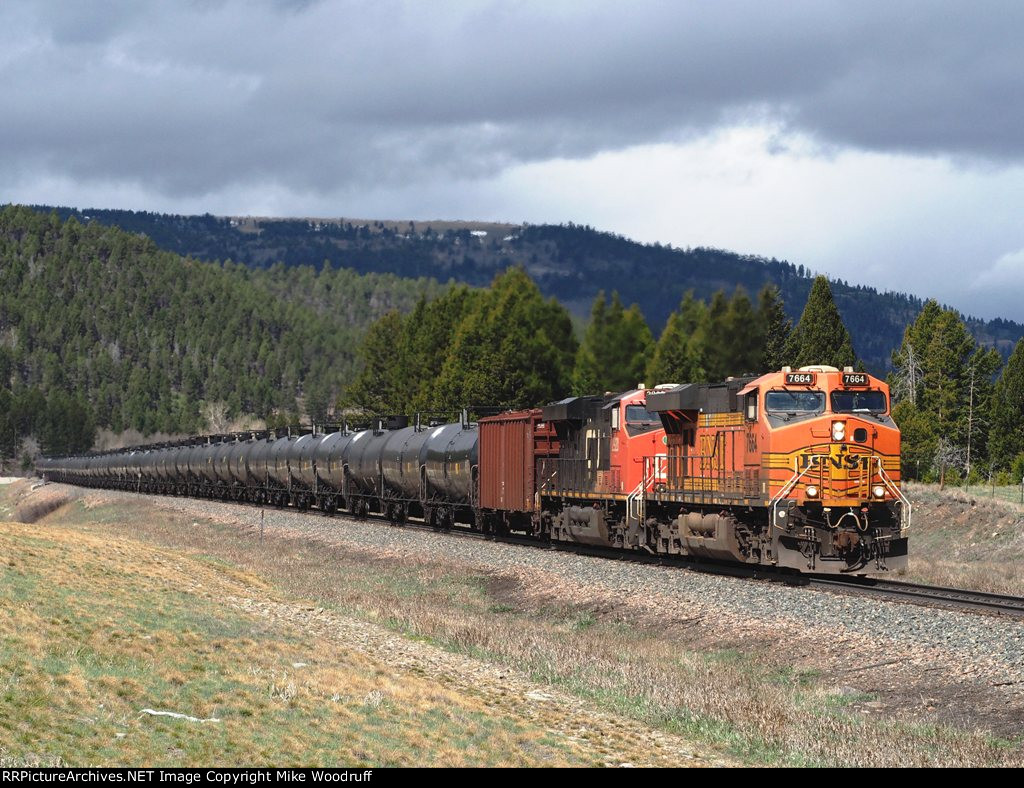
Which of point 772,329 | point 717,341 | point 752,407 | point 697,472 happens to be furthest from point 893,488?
point 772,329

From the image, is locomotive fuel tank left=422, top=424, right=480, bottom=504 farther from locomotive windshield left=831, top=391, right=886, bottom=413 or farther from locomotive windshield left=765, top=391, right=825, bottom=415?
locomotive windshield left=831, top=391, right=886, bottom=413

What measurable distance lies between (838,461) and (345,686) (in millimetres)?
14193

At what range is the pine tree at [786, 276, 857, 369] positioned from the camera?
86.2m

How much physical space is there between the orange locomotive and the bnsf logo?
3 cm

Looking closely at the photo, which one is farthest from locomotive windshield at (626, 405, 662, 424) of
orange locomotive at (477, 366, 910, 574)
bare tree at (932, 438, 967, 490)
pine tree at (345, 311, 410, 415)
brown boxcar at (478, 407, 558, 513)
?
pine tree at (345, 311, 410, 415)

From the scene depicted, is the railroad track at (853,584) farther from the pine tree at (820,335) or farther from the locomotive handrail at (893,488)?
the pine tree at (820,335)

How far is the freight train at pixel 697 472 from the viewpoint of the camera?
2708 centimetres

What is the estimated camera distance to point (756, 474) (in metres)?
27.9

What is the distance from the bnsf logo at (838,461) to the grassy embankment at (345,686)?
562 centimetres

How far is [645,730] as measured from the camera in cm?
1534

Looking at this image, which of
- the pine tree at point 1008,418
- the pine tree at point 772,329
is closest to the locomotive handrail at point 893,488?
the pine tree at point 772,329
